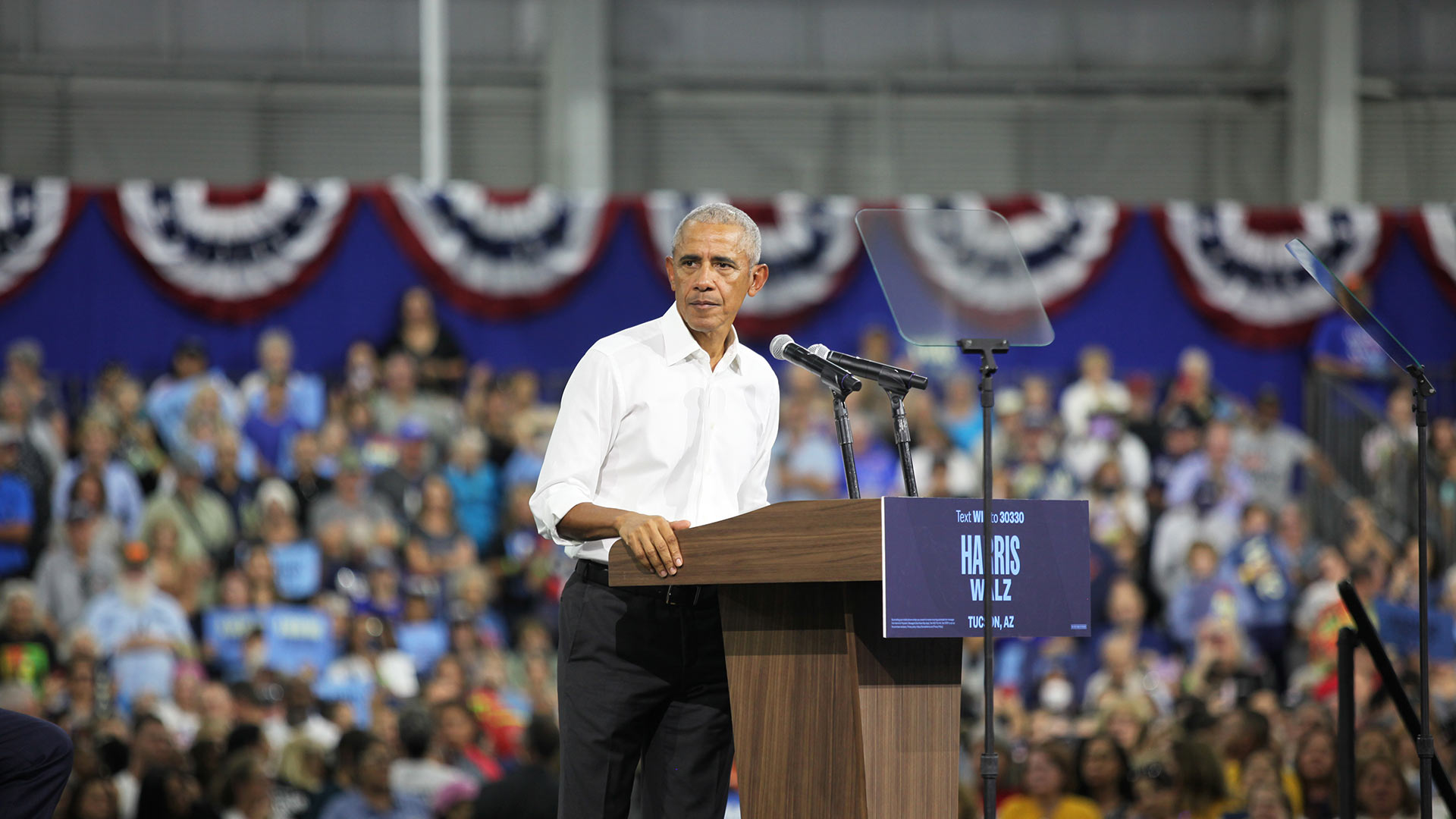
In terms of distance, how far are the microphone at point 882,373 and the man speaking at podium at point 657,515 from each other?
0.22m

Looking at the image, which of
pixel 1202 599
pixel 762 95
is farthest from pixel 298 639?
pixel 762 95

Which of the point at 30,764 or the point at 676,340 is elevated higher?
the point at 676,340

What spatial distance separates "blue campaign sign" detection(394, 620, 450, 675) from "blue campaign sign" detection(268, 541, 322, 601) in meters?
0.52

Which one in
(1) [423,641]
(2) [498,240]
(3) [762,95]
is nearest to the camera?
(1) [423,641]

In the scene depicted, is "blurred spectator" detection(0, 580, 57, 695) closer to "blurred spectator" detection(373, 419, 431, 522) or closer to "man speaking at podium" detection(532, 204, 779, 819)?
"blurred spectator" detection(373, 419, 431, 522)

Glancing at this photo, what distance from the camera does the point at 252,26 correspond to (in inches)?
482

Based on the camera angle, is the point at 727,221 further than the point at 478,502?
No

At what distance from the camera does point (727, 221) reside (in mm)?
2785

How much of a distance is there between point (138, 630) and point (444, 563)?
58.8 inches

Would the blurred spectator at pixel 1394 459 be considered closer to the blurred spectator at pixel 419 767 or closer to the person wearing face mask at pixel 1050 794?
the person wearing face mask at pixel 1050 794

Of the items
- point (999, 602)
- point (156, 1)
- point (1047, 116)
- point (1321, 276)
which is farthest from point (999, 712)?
point (156, 1)

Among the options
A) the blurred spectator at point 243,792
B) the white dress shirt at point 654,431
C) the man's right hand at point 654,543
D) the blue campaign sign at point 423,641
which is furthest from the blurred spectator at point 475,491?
the man's right hand at point 654,543

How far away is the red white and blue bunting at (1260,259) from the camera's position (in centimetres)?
958

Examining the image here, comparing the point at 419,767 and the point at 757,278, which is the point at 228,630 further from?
the point at 757,278
